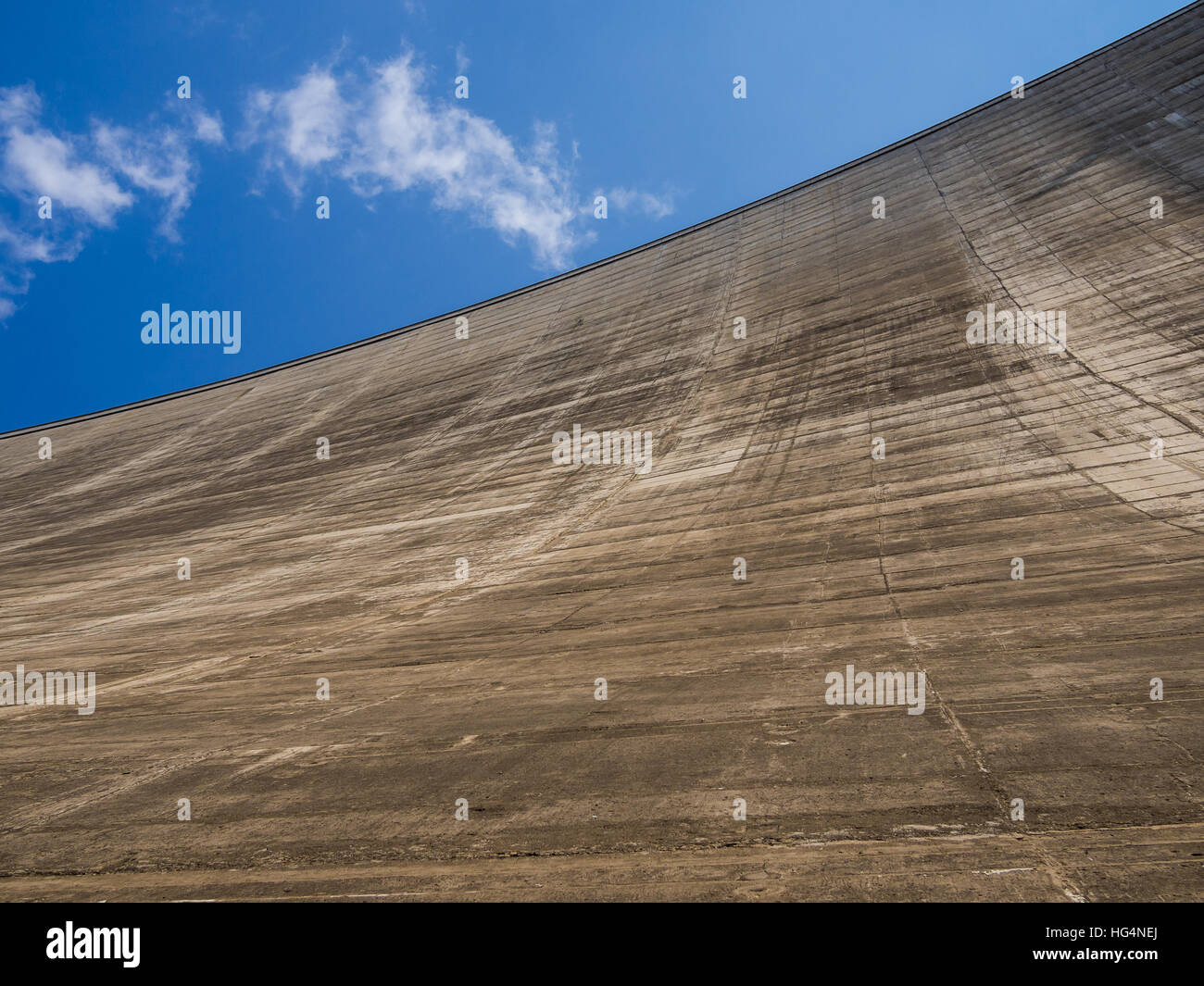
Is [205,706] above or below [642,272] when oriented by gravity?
below

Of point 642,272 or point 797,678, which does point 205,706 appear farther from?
point 642,272

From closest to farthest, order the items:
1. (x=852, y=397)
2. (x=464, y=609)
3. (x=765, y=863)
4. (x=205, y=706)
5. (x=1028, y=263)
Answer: (x=765, y=863), (x=205, y=706), (x=464, y=609), (x=852, y=397), (x=1028, y=263)

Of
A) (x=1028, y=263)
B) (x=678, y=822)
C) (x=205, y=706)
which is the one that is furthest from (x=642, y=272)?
(x=678, y=822)

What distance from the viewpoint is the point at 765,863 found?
298 cm

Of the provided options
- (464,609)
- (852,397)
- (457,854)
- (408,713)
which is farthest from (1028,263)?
(457,854)

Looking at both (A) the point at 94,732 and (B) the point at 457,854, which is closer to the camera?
(B) the point at 457,854

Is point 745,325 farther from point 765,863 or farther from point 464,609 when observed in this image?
point 765,863

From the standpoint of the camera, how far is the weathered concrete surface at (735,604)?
3352 mm

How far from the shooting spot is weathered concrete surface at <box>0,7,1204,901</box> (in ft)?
11.0

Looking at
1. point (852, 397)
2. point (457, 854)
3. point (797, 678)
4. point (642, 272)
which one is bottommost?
point (457, 854)

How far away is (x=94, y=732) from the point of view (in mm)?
6207

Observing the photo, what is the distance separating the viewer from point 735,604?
286 inches
